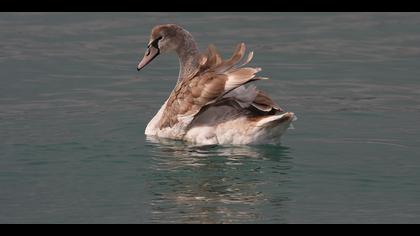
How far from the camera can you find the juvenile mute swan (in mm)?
14516

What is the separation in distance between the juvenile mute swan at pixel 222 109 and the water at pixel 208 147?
0.64ft

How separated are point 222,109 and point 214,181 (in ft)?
6.22

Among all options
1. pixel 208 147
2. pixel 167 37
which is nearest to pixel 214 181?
pixel 208 147

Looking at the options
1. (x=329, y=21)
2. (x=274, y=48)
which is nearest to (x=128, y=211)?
(x=274, y=48)

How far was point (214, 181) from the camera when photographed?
13250 mm

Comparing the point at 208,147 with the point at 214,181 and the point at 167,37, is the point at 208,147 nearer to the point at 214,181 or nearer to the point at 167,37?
the point at 214,181

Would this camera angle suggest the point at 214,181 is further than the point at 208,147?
No

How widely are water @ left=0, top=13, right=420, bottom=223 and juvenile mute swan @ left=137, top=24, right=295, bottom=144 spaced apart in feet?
0.64

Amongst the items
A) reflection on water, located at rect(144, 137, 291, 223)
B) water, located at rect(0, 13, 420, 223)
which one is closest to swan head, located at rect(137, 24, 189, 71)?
water, located at rect(0, 13, 420, 223)

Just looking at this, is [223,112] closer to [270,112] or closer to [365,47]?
[270,112]

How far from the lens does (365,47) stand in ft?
71.1

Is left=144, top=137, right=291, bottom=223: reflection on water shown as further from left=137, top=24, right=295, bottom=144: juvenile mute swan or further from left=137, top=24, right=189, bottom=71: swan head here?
left=137, top=24, right=189, bottom=71: swan head

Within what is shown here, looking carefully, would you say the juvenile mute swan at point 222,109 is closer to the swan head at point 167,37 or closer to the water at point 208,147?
the water at point 208,147

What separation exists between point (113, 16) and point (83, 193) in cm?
1171
